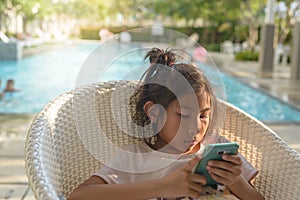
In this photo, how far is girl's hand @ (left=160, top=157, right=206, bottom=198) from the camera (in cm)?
118

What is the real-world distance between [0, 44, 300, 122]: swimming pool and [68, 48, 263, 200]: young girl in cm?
34

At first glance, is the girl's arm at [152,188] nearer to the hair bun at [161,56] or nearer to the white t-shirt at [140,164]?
the white t-shirt at [140,164]

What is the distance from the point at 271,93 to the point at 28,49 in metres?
9.09

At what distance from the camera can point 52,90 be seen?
28.5 ft

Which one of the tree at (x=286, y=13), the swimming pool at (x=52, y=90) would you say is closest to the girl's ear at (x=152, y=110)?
the swimming pool at (x=52, y=90)

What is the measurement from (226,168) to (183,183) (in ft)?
0.36

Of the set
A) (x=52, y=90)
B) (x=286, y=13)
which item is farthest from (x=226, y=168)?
(x=286, y=13)

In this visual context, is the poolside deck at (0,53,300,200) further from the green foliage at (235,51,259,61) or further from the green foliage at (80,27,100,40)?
the green foliage at (80,27,100,40)

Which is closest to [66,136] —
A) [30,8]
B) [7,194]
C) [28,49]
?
[7,194]

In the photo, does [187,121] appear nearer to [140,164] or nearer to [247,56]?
[140,164]

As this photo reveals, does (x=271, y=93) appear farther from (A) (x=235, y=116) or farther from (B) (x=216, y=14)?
(B) (x=216, y=14)

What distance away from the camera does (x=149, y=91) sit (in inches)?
54.7

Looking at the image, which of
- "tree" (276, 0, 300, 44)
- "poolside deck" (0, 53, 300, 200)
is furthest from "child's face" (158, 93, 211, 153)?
"tree" (276, 0, 300, 44)

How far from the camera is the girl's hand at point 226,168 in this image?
1.15 m
